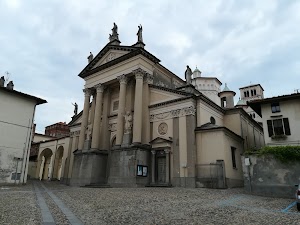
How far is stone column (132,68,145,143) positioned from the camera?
92.1ft

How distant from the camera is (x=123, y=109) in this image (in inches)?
1213

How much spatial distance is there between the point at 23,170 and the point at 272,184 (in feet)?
80.7

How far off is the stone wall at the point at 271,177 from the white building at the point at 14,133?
75.6 ft

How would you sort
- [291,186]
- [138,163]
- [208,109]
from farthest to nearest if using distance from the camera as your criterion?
1. [208,109]
2. [138,163]
3. [291,186]

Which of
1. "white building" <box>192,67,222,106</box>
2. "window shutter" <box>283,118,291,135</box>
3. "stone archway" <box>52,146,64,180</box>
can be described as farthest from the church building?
"white building" <box>192,67,222,106</box>

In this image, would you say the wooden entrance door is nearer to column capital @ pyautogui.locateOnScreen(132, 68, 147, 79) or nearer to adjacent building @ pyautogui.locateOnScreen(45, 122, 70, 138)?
column capital @ pyautogui.locateOnScreen(132, 68, 147, 79)

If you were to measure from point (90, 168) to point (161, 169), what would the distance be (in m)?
8.82

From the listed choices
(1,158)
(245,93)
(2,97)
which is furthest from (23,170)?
(245,93)

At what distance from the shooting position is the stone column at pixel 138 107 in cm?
2808

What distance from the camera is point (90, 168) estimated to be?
30.6 meters

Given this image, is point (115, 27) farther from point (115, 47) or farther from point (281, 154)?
point (281, 154)

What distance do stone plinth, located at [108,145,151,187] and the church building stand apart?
10 centimetres

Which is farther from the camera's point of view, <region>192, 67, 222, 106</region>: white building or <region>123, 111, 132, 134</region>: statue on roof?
<region>192, 67, 222, 106</region>: white building

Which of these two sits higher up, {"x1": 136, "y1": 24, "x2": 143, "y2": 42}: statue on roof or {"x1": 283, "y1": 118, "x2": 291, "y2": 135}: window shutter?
{"x1": 136, "y1": 24, "x2": 143, "y2": 42}: statue on roof
